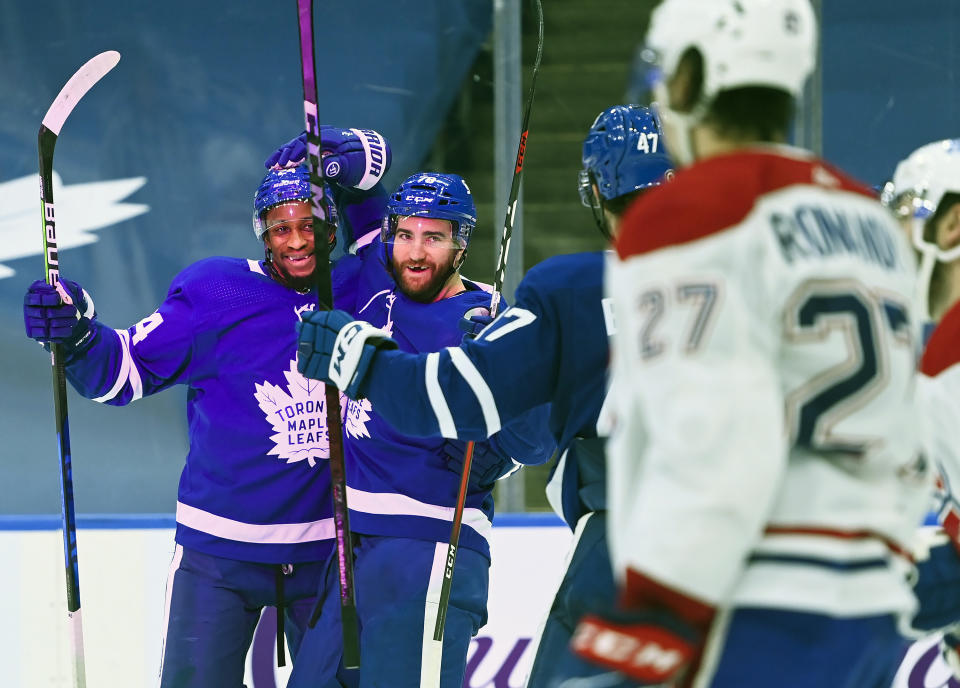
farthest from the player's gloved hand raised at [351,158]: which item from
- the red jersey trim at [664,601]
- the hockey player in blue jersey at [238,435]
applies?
the red jersey trim at [664,601]

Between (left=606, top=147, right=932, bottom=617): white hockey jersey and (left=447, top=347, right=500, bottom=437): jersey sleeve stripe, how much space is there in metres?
0.61

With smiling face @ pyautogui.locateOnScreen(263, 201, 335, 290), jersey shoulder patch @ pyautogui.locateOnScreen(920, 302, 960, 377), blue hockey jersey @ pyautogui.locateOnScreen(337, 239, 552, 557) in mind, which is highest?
smiling face @ pyautogui.locateOnScreen(263, 201, 335, 290)

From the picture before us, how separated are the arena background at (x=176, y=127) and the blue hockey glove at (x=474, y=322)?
1.56 metres

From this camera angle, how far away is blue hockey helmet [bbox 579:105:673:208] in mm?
1856

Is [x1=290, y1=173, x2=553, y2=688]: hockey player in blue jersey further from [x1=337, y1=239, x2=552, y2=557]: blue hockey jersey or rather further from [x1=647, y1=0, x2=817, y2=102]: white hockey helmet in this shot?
[x1=647, y1=0, x2=817, y2=102]: white hockey helmet

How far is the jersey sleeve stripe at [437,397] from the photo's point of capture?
184 centimetres

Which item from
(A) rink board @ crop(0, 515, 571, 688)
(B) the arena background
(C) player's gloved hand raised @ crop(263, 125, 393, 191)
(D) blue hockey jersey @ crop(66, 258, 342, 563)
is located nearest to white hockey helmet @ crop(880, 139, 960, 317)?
(D) blue hockey jersey @ crop(66, 258, 342, 563)

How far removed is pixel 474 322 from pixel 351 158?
0.63 metres

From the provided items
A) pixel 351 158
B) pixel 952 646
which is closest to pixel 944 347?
pixel 952 646

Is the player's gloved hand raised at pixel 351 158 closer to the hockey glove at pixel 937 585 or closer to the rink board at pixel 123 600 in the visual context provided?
the rink board at pixel 123 600

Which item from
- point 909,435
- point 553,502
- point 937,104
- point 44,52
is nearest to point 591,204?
point 553,502

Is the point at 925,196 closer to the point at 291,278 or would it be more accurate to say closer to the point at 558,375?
the point at 558,375

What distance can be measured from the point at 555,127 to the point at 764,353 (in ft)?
10.3

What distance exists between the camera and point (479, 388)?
1.83 metres
